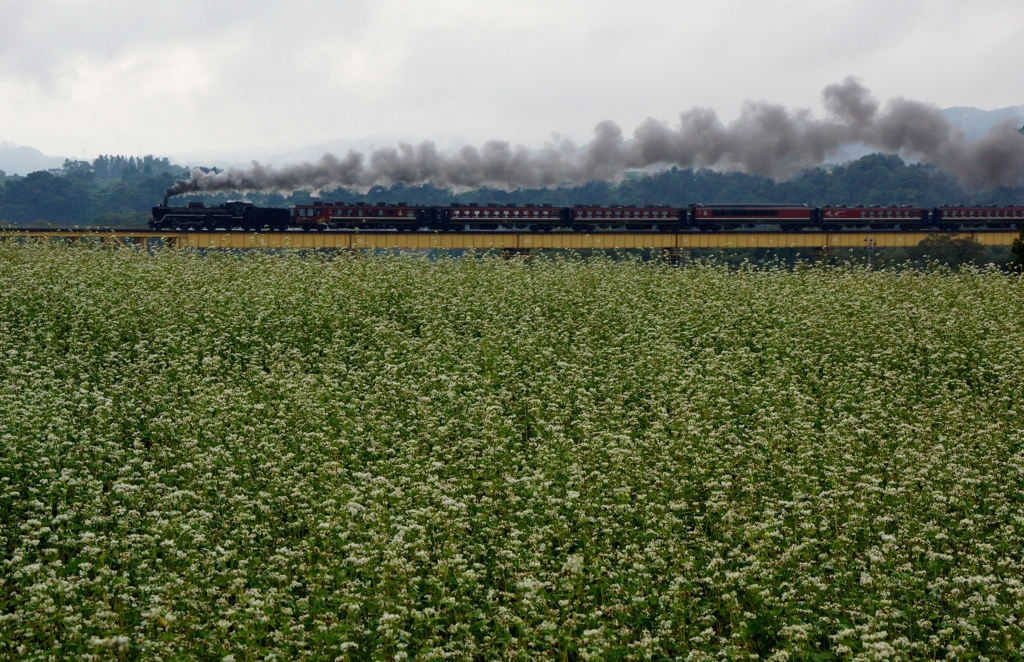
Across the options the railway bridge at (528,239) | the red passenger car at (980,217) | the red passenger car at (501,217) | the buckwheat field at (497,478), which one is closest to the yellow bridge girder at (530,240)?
the railway bridge at (528,239)

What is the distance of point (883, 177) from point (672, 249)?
364 feet

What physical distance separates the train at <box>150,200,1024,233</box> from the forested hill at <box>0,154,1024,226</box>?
93.2 m

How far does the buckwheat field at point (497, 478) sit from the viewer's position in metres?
9.90

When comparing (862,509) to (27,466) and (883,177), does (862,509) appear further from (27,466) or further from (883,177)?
(883,177)

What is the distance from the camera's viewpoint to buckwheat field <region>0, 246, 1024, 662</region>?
9.90 m

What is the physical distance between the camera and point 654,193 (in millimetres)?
174125

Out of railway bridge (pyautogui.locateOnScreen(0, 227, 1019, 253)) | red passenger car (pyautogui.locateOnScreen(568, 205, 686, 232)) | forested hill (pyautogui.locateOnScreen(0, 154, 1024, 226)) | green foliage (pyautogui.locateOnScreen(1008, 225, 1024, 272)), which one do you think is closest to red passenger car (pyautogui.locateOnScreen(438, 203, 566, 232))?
railway bridge (pyautogui.locateOnScreen(0, 227, 1019, 253))

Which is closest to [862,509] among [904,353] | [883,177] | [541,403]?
[541,403]

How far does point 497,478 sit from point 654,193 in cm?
16504

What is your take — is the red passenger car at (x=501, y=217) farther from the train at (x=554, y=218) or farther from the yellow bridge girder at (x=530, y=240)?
the yellow bridge girder at (x=530, y=240)

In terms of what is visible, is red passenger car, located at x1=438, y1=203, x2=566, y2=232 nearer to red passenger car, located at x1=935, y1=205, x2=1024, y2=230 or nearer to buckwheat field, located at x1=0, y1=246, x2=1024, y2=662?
red passenger car, located at x1=935, y1=205, x2=1024, y2=230

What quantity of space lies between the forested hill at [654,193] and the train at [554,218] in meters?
93.2

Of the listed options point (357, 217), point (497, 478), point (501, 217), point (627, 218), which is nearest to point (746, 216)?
point (627, 218)

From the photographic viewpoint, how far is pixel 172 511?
481 inches
